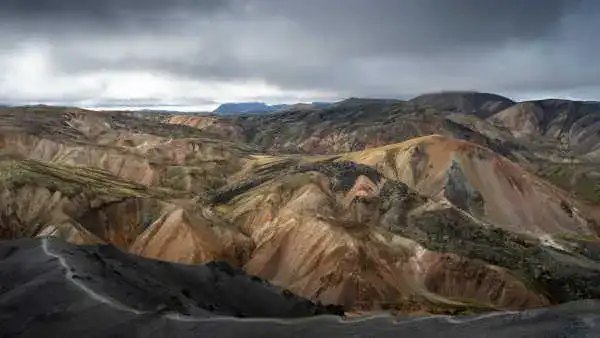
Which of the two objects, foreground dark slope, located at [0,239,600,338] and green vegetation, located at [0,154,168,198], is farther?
green vegetation, located at [0,154,168,198]

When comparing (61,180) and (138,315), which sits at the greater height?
(138,315)

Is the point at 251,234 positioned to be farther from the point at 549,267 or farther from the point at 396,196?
the point at 549,267

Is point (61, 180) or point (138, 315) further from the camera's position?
point (61, 180)

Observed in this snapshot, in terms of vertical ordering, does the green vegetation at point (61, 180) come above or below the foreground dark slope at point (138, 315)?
below

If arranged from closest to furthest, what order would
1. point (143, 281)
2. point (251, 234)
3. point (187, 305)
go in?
point (187, 305) → point (143, 281) → point (251, 234)

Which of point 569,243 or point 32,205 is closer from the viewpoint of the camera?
point 32,205

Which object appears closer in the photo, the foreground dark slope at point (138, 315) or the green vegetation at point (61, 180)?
the foreground dark slope at point (138, 315)

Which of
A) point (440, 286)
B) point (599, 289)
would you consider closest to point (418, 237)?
point (440, 286)

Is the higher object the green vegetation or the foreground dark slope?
the foreground dark slope
